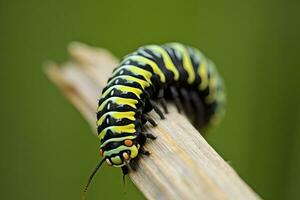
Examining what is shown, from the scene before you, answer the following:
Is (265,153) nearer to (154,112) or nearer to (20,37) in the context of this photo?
(154,112)

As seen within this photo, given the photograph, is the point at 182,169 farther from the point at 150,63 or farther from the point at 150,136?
the point at 150,63

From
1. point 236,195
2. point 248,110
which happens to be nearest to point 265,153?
point 248,110

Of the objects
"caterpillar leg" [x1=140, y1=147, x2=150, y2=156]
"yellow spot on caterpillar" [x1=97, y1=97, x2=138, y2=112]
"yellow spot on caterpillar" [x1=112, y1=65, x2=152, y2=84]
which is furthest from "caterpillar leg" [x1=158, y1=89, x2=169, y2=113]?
"caterpillar leg" [x1=140, y1=147, x2=150, y2=156]

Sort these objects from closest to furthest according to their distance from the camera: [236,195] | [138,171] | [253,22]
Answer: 1. [236,195]
2. [138,171]
3. [253,22]

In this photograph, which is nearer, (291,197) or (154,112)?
(154,112)

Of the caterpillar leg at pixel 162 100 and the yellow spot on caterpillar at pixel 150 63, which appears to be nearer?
the caterpillar leg at pixel 162 100

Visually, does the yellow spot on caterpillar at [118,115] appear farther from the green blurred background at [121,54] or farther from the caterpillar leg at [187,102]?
the green blurred background at [121,54]

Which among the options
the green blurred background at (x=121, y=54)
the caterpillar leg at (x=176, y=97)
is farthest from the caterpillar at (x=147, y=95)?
the green blurred background at (x=121, y=54)

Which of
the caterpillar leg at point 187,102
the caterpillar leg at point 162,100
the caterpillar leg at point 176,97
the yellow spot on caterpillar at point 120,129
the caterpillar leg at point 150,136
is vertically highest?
the yellow spot on caterpillar at point 120,129

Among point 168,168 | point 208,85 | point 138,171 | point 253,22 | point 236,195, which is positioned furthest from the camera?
point 253,22
